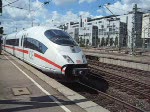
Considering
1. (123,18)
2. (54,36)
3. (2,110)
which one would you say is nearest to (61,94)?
(2,110)

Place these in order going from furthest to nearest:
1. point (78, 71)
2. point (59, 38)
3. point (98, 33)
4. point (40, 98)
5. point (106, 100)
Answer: point (98, 33), point (59, 38), point (78, 71), point (106, 100), point (40, 98)

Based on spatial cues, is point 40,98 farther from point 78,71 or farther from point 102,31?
point 102,31

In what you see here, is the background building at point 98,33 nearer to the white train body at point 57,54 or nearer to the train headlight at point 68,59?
the white train body at point 57,54

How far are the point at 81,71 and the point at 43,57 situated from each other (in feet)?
9.35

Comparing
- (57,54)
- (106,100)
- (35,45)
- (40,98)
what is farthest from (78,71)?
(35,45)

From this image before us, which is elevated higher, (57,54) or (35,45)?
(35,45)

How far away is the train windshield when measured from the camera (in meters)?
15.1

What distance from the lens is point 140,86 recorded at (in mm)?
15406

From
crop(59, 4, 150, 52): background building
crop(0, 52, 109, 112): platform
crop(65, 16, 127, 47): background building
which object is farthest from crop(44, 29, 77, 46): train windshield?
crop(65, 16, 127, 47): background building

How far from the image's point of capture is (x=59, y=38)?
50.7ft

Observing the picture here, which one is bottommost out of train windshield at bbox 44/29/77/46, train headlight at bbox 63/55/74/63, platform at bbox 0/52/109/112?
platform at bbox 0/52/109/112

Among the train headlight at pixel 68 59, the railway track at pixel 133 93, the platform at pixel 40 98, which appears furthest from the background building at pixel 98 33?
the platform at pixel 40 98

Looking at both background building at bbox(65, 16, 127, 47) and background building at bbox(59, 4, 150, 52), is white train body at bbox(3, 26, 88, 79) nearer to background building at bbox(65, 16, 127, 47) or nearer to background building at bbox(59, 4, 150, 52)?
background building at bbox(59, 4, 150, 52)

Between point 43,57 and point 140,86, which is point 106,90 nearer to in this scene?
point 140,86
